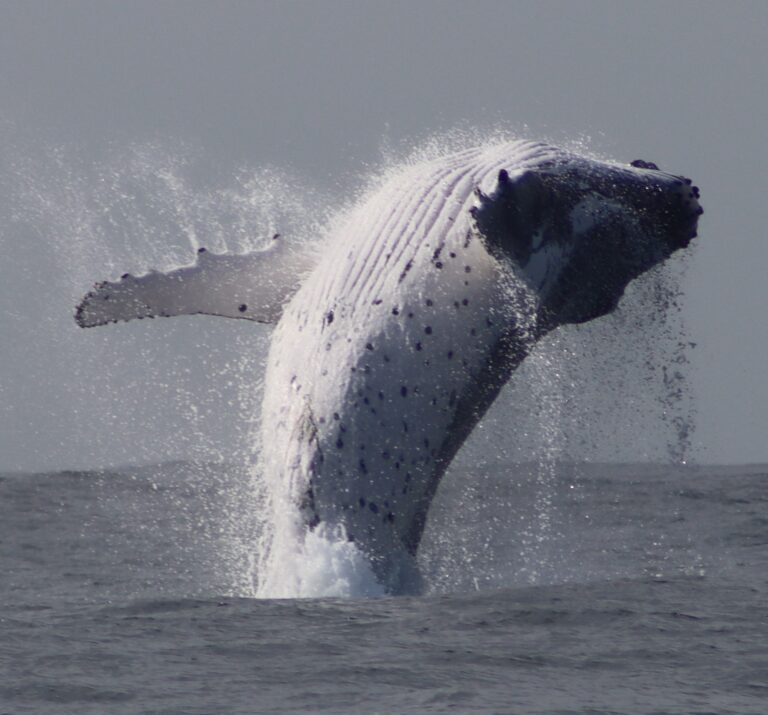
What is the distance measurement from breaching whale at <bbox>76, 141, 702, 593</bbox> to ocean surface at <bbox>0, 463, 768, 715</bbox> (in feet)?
2.02

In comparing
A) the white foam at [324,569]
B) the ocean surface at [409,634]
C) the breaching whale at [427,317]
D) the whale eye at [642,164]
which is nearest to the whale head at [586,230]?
the breaching whale at [427,317]

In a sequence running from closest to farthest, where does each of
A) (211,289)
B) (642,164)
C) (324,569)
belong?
1. (324,569)
2. (642,164)
3. (211,289)

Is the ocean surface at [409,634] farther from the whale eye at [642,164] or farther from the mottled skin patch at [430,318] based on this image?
the whale eye at [642,164]

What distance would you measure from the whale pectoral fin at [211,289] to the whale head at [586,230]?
1.88 meters

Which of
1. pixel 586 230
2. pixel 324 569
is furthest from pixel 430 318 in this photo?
pixel 324 569

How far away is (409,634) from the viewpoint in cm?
762

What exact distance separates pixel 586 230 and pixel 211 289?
2.87 m

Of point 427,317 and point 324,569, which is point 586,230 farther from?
point 324,569

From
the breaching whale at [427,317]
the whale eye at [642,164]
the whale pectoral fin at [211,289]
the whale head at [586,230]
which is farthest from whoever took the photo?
the whale pectoral fin at [211,289]

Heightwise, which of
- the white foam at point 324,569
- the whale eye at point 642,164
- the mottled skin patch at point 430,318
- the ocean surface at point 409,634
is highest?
the whale eye at point 642,164

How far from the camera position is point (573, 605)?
8.70m

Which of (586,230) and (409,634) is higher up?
(586,230)

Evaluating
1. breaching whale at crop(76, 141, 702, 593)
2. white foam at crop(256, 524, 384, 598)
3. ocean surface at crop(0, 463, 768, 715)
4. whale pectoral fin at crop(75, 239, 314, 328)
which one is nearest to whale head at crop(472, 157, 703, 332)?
breaching whale at crop(76, 141, 702, 593)

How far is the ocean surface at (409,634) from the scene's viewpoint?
642 centimetres
